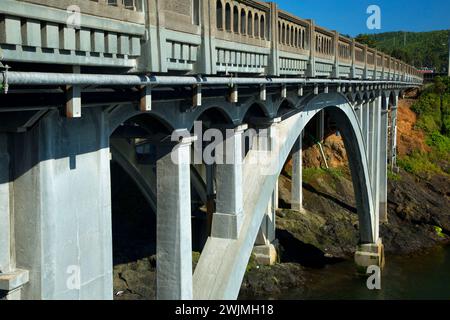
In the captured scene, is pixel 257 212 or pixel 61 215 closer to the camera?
pixel 61 215

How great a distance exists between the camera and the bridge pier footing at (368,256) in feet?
89.5

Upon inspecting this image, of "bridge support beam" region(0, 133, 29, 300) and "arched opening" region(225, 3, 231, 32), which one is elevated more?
"arched opening" region(225, 3, 231, 32)

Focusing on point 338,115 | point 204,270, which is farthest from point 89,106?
point 338,115

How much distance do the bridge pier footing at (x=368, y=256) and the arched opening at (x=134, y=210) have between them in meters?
10.7

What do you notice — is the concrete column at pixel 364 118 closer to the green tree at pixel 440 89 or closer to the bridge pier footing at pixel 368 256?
the bridge pier footing at pixel 368 256

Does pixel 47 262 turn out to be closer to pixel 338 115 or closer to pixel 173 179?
pixel 173 179

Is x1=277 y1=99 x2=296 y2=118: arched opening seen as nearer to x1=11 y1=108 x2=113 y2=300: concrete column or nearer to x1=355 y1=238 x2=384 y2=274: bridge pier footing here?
x1=11 y1=108 x2=113 y2=300: concrete column

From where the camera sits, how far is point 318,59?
1582cm

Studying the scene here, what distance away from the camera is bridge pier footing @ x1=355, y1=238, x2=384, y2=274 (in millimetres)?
27266

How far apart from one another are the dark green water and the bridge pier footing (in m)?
0.49

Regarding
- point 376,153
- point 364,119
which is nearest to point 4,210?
point 364,119

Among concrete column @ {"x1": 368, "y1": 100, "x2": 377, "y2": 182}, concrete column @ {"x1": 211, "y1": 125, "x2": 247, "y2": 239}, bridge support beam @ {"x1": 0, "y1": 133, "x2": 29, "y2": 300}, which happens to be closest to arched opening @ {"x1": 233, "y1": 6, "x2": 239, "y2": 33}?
concrete column @ {"x1": 211, "y1": 125, "x2": 247, "y2": 239}

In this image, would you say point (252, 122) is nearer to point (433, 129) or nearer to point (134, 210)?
point (134, 210)
